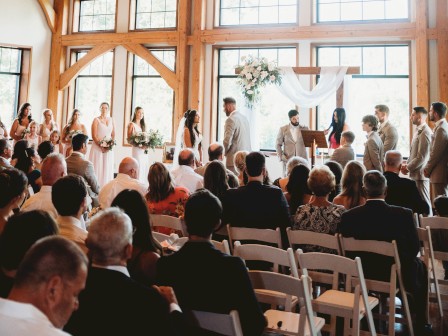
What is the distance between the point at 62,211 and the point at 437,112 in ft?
17.5

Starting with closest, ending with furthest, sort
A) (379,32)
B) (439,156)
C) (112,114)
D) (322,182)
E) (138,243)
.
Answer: (138,243), (322,182), (439,156), (379,32), (112,114)

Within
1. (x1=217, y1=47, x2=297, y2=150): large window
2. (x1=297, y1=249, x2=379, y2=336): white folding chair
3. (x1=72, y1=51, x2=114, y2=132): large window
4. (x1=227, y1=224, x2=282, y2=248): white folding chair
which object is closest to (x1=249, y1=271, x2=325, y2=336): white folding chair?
(x1=297, y1=249, x2=379, y2=336): white folding chair

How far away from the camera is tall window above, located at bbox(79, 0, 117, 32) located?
38.2 ft

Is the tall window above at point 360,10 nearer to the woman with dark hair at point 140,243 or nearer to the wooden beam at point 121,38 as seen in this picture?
the wooden beam at point 121,38

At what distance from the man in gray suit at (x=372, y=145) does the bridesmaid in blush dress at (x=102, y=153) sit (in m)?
5.17

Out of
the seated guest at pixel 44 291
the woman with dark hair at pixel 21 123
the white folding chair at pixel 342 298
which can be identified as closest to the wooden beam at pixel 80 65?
the woman with dark hair at pixel 21 123

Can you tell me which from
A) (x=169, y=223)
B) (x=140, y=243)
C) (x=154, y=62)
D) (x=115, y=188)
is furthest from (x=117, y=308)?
(x=154, y=62)

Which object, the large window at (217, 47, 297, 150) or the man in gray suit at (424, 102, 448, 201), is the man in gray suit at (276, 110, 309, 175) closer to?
the large window at (217, 47, 297, 150)

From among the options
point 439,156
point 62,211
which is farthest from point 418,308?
point 439,156

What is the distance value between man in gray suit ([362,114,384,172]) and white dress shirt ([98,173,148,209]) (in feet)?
11.7

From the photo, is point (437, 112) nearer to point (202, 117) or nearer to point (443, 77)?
point (443, 77)

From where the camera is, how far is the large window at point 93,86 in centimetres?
1171

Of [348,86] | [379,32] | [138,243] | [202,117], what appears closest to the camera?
[138,243]

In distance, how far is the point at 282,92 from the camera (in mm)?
9203
